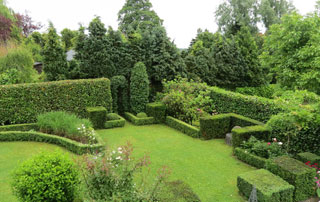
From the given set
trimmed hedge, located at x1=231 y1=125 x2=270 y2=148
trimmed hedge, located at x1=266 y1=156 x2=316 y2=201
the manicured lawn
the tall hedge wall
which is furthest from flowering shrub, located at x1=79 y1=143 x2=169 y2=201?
the tall hedge wall

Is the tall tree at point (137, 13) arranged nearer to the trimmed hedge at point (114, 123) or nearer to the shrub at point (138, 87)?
the shrub at point (138, 87)

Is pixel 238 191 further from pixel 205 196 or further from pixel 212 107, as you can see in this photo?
pixel 212 107

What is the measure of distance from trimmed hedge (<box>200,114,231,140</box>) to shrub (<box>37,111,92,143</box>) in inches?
214

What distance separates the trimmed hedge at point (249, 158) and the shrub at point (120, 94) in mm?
9295

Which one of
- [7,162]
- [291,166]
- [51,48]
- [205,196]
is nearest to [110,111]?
[51,48]

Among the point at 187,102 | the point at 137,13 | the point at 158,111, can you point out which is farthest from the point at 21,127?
the point at 137,13

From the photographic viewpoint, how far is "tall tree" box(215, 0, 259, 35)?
30.3m

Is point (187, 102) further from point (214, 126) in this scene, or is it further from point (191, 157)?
point (191, 157)

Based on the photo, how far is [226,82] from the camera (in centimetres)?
2147

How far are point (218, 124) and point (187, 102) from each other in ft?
8.64

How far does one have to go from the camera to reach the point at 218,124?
457 inches

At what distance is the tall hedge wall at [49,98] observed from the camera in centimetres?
1220

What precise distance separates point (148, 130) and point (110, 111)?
10.6ft

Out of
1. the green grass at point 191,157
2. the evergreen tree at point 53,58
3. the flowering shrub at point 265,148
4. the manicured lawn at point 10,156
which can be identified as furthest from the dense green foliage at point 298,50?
the manicured lawn at point 10,156
